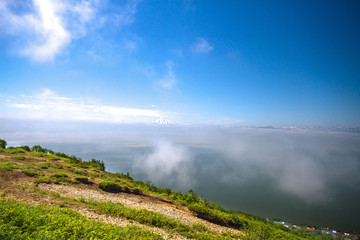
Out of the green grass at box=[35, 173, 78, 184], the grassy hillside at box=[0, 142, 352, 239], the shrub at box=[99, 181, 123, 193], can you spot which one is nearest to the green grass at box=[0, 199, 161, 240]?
the grassy hillside at box=[0, 142, 352, 239]

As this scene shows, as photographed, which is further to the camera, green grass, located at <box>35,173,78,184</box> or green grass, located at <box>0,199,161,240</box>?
green grass, located at <box>35,173,78,184</box>

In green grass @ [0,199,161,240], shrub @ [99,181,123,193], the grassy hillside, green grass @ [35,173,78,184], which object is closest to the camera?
green grass @ [0,199,161,240]

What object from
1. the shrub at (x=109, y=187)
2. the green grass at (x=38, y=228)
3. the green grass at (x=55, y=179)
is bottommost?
the shrub at (x=109, y=187)

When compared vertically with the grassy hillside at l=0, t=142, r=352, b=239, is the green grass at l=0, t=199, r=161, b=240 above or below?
above

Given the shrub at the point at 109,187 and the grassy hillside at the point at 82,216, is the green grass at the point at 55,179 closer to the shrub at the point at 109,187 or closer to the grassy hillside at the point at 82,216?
the grassy hillside at the point at 82,216

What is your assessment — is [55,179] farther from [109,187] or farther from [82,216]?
[82,216]

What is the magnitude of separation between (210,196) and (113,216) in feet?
313

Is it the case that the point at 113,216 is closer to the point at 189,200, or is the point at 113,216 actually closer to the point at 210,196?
the point at 189,200

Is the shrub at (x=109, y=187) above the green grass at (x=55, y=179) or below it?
below

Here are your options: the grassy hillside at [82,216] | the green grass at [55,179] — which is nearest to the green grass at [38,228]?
the grassy hillside at [82,216]

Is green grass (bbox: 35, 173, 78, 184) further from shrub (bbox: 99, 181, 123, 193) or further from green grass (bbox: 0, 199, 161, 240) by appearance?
green grass (bbox: 0, 199, 161, 240)

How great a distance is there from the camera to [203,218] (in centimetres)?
1912

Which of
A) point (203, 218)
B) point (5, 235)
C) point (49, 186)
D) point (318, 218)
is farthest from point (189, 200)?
point (318, 218)

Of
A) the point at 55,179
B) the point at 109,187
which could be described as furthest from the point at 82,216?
the point at 55,179
